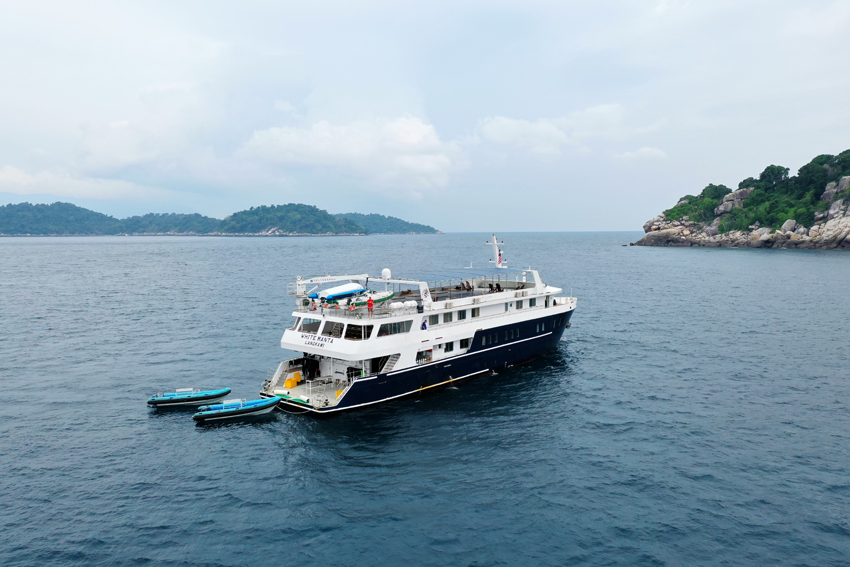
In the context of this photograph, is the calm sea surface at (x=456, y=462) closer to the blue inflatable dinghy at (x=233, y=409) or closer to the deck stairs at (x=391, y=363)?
the blue inflatable dinghy at (x=233, y=409)

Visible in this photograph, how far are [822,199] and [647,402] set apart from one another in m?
191

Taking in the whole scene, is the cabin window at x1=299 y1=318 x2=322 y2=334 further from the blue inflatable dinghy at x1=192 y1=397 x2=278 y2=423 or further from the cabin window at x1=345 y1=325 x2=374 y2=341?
the blue inflatable dinghy at x1=192 y1=397 x2=278 y2=423

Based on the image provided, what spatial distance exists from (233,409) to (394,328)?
12.2 m

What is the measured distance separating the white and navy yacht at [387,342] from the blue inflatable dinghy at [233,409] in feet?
3.60

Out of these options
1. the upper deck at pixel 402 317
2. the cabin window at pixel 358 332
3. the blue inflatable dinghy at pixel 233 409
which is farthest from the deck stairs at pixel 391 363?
the blue inflatable dinghy at pixel 233 409

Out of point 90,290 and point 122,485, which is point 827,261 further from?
point 90,290

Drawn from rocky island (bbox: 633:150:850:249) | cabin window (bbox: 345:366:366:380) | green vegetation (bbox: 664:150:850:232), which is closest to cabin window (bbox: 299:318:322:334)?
cabin window (bbox: 345:366:366:380)

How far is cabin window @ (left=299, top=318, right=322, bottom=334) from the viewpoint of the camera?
38.3 metres

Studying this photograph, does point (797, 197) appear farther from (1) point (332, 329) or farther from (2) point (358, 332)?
(1) point (332, 329)

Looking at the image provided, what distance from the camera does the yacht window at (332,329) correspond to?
122ft

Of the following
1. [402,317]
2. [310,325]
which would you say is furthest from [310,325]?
[402,317]

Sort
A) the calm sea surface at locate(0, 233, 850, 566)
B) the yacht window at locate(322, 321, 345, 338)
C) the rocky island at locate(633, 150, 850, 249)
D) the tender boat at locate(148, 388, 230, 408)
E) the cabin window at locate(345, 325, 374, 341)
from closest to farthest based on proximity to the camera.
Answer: the calm sea surface at locate(0, 233, 850, 566)
the cabin window at locate(345, 325, 374, 341)
the tender boat at locate(148, 388, 230, 408)
the yacht window at locate(322, 321, 345, 338)
the rocky island at locate(633, 150, 850, 249)

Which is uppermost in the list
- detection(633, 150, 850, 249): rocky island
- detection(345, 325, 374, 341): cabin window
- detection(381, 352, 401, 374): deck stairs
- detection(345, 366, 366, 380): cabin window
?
detection(633, 150, 850, 249): rocky island

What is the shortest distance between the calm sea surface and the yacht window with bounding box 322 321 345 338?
6.34 meters
